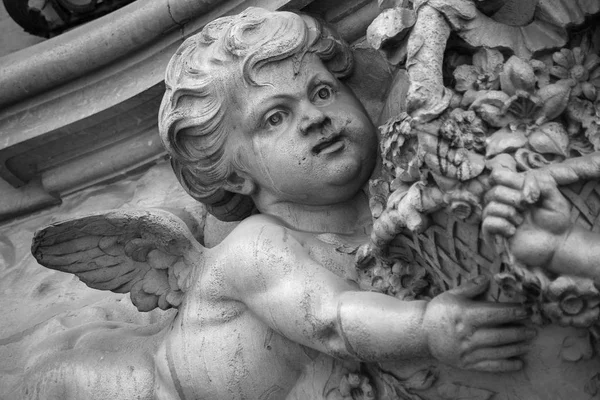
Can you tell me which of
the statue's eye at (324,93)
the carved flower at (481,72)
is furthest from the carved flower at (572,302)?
the statue's eye at (324,93)

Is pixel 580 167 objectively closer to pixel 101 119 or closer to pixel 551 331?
pixel 551 331

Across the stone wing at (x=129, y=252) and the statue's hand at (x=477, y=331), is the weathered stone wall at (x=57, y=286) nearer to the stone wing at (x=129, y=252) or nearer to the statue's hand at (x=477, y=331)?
the stone wing at (x=129, y=252)

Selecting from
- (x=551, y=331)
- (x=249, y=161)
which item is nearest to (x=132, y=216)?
(x=249, y=161)

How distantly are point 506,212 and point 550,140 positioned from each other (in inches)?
7.5

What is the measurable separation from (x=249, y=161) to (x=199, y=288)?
0.34 m

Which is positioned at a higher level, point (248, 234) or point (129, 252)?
point (248, 234)

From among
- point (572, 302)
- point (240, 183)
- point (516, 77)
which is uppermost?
point (516, 77)

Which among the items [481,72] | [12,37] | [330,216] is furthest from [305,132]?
[12,37]

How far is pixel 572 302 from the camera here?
232 centimetres

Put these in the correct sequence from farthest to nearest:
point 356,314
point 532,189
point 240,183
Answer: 1. point 240,183
2. point 356,314
3. point 532,189

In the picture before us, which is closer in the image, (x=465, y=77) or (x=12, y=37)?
(x=465, y=77)

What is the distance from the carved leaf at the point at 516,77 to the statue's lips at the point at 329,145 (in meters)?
0.58

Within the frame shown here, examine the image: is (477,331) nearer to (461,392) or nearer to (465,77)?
(461,392)

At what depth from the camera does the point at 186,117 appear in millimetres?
3016
